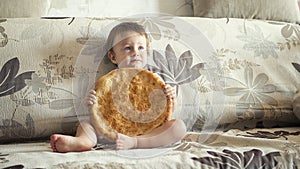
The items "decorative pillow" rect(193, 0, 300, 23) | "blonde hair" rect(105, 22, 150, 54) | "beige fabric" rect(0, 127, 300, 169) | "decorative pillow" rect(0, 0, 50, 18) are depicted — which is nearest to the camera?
"beige fabric" rect(0, 127, 300, 169)

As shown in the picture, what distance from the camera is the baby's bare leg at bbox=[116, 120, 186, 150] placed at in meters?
1.33

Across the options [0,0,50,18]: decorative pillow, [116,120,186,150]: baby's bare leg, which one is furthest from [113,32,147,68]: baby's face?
[0,0,50,18]: decorative pillow

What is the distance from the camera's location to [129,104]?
55.7 inches

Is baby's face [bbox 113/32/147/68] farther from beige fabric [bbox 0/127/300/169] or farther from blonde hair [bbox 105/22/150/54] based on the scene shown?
beige fabric [bbox 0/127/300/169]

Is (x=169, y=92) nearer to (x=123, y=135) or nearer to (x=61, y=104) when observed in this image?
(x=123, y=135)

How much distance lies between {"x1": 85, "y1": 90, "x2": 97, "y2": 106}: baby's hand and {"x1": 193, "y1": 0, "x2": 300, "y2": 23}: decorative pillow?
626mm

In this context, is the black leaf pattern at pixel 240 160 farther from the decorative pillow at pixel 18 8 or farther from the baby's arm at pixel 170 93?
the decorative pillow at pixel 18 8

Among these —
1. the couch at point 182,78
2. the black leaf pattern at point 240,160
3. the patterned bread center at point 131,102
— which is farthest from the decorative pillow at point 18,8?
the black leaf pattern at point 240,160

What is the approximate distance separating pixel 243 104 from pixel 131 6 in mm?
613

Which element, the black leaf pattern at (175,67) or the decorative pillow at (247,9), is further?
the decorative pillow at (247,9)

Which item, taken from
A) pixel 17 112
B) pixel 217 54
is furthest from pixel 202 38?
pixel 17 112

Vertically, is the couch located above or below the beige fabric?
above

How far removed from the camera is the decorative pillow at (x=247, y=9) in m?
1.82

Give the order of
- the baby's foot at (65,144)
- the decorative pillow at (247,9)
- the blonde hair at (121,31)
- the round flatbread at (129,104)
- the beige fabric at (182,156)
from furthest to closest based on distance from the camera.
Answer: the decorative pillow at (247,9) < the blonde hair at (121,31) < the round flatbread at (129,104) < the baby's foot at (65,144) < the beige fabric at (182,156)
